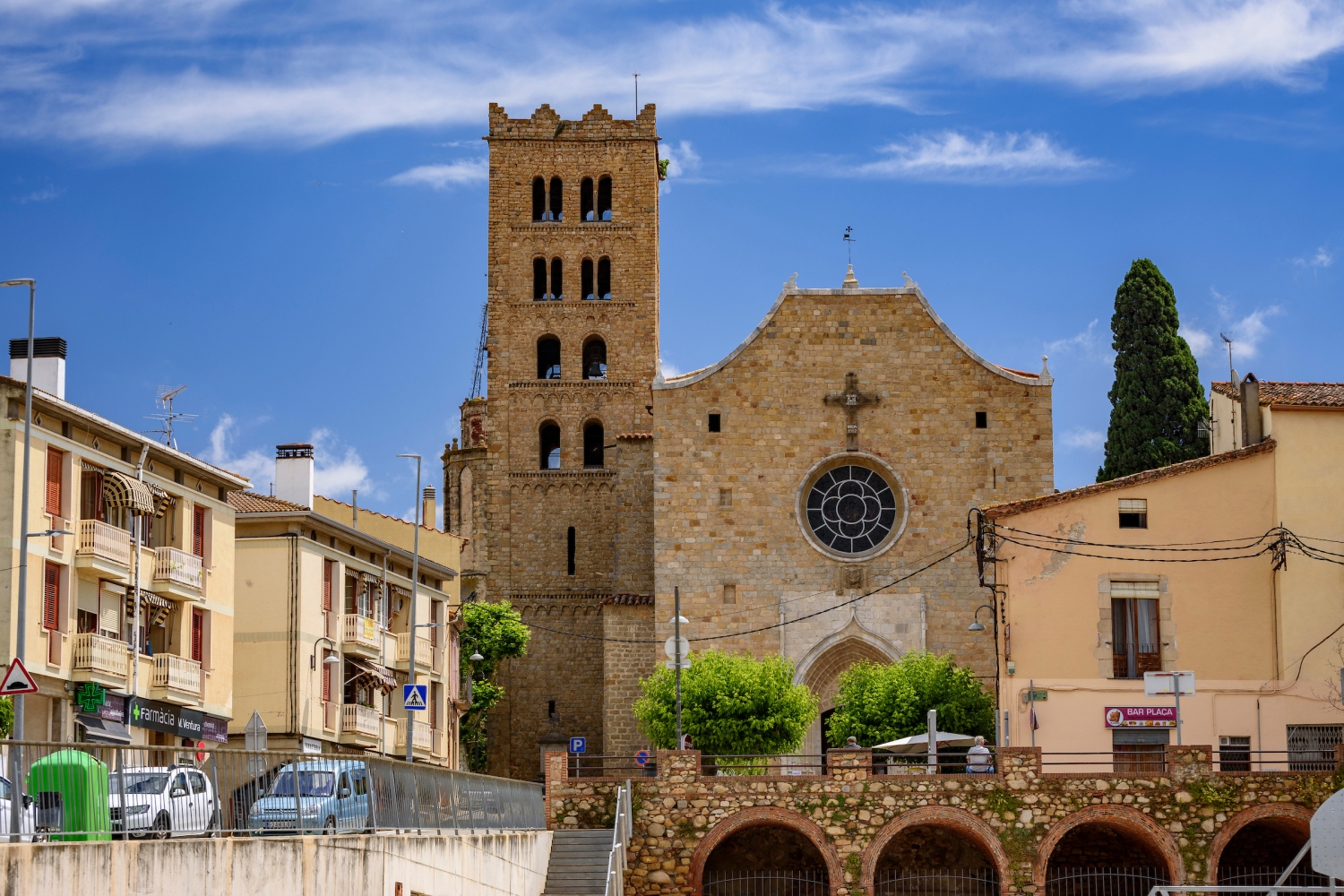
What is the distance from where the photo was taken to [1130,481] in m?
47.1

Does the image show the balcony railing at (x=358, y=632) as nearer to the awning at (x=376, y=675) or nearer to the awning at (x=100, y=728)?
the awning at (x=376, y=675)

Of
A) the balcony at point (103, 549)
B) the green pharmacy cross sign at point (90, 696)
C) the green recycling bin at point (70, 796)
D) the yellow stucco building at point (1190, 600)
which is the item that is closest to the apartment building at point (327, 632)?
the balcony at point (103, 549)

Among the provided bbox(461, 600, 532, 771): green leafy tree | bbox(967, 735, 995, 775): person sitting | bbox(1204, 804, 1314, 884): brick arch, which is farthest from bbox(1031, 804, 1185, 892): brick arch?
bbox(461, 600, 532, 771): green leafy tree

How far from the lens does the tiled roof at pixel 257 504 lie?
4769 cm

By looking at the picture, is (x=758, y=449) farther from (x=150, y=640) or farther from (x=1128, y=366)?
(x=150, y=640)

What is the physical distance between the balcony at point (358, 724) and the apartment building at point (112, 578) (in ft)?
17.1

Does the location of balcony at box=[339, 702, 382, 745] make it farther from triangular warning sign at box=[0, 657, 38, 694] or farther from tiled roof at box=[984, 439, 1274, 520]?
triangular warning sign at box=[0, 657, 38, 694]

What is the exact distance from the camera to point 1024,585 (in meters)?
46.6

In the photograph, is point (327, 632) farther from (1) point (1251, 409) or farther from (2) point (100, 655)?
(1) point (1251, 409)

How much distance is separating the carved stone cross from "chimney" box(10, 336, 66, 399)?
2559 centimetres

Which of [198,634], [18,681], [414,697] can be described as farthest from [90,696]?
[18,681]

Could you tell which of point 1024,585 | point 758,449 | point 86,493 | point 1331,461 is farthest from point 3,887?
point 758,449

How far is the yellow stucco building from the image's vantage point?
150 feet

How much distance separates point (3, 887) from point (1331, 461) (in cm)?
3645
